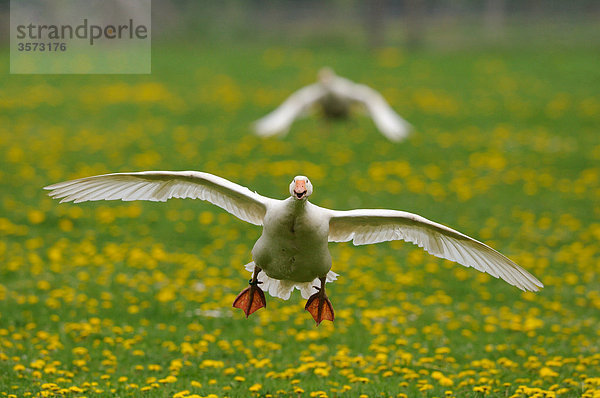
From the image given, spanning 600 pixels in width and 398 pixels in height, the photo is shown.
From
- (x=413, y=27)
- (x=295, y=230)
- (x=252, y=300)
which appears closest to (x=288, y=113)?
(x=252, y=300)

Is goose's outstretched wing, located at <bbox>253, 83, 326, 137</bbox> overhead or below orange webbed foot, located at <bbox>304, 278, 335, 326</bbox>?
overhead

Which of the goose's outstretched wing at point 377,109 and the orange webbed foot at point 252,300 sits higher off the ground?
the goose's outstretched wing at point 377,109

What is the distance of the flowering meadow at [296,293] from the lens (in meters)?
7.16

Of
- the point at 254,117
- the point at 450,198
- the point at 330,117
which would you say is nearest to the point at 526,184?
the point at 450,198

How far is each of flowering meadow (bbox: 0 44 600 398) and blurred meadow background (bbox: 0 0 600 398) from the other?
0.04m

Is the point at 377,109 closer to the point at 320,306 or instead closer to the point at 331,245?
the point at 331,245

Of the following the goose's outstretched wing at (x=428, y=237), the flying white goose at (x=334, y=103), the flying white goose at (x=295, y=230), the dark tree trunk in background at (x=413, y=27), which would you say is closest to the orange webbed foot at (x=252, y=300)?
the flying white goose at (x=295, y=230)

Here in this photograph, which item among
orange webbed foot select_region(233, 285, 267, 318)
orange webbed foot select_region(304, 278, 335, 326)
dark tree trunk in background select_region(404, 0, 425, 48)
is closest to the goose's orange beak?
orange webbed foot select_region(304, 278, 335, 326)

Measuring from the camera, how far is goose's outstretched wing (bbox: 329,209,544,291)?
6191 mm

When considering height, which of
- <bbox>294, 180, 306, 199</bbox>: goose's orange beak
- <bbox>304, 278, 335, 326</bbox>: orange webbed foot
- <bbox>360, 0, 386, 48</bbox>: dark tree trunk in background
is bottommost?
<bbox>304, 278, 335, 326</bbox>: orange webbed foot

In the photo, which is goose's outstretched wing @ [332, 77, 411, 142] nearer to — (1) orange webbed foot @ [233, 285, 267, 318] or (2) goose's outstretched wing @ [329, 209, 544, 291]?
(2) goose's outstretched wing @ [329, 209, 544, 291]

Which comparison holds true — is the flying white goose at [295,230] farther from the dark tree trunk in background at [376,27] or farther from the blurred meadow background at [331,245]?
the dark tree trunk in background at [376,27]

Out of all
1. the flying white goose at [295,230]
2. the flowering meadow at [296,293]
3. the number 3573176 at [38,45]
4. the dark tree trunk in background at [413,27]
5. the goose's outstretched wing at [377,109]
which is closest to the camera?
the flying white goose at [295,230]

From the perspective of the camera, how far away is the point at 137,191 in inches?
262
